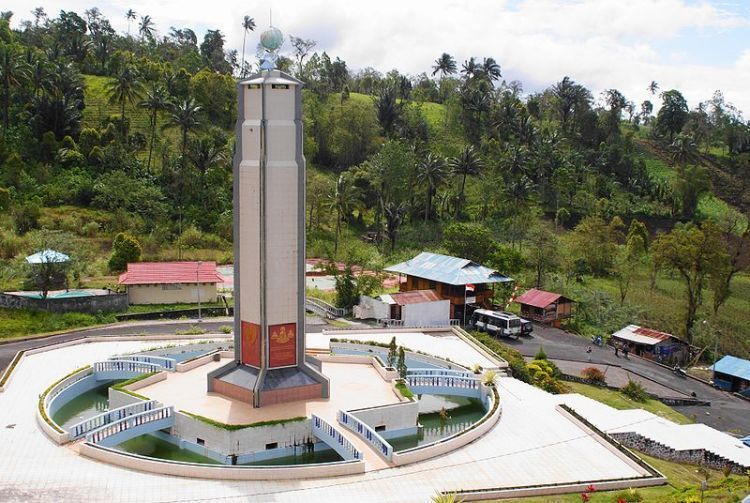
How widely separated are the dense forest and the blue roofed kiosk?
11.9ft

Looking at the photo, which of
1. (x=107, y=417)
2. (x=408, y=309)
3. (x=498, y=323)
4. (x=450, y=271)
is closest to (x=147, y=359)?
(x=107, y=417)

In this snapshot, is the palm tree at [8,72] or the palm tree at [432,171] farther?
the palm tree at [432,171]

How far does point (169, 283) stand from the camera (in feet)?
154

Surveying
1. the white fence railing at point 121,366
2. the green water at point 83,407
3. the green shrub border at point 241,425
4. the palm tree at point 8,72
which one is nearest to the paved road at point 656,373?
the green shrub border at point 241,425

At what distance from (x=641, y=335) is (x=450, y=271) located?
13.0 m

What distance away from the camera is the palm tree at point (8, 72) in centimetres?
6531

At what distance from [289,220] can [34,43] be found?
272 ft

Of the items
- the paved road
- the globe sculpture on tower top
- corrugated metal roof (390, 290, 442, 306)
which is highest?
the globe sculpture on tower top

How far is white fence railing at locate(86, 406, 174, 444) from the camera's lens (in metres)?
25.5

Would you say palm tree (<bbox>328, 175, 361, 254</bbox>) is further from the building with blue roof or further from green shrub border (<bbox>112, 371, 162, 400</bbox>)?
green shrub border (<bbox>112, 371, 162, 400</bbox>)

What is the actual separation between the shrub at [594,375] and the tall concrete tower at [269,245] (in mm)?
16032

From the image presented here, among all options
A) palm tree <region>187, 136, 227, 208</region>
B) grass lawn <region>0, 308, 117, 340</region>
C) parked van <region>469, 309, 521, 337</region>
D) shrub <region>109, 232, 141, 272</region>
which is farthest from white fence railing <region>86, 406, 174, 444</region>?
palm tree <region>187, 136, 227, 208</region>

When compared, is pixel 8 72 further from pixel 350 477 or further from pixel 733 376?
pixel 733 376

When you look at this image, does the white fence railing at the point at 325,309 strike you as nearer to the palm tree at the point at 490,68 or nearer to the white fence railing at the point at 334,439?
the white fence railing at the point at 334,439
